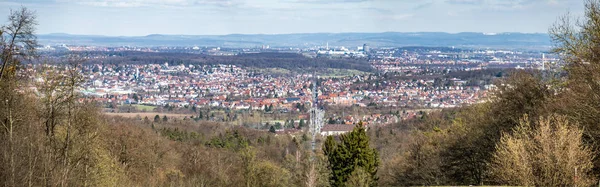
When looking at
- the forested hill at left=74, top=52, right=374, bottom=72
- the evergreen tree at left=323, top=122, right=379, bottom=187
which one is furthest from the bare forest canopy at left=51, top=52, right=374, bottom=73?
the evergreen tree at left=323, top=122, right=379, bottom=187

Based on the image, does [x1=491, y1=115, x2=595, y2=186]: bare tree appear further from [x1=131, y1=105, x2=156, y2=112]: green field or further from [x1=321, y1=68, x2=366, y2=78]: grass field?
[x1=321, y1=68, x2=366, y2=78]: grass field

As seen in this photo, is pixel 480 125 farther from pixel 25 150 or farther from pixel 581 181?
pixel 25 150

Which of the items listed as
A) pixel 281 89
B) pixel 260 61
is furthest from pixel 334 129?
pixel 260 61

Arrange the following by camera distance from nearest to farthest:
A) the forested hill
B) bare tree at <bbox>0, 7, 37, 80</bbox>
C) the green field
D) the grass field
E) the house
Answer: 1. bare tree at <bbox>0, 7, 37, 80</bbox>
2. the house
3. the green field
4. the grass field
5. the forested hill

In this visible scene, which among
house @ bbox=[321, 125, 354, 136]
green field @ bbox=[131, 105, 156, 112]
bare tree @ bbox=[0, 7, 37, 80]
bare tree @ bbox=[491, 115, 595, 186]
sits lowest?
green field @ bbox=[131, 105, 156, 112]

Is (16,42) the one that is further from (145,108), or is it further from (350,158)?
(145,108)

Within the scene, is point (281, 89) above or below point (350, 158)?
below

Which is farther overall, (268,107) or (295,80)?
(295,80)

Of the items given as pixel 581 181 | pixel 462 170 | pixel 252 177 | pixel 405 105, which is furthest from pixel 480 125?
pixel 405 105

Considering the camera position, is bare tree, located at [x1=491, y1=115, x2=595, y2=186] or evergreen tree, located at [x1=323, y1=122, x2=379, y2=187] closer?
bare tree, located at [x1=491, y1=115, x2=595, y2=186]

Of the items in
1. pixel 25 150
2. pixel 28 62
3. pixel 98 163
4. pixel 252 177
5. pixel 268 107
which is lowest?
pixel 268 107

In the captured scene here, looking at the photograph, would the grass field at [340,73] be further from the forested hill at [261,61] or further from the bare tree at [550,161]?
the bare tree at [550,161]
